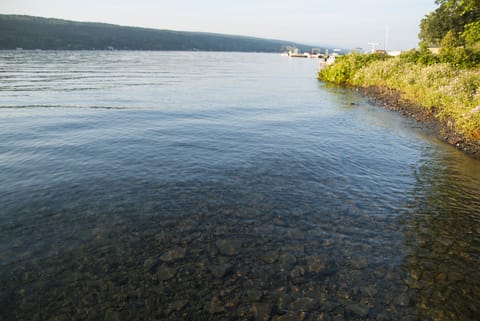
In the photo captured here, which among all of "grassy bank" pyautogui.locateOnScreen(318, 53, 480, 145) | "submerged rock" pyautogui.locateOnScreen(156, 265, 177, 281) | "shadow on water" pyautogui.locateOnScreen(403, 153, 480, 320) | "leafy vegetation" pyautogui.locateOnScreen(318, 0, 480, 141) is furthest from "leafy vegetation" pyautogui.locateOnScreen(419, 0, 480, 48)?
"submerged rock" pyautogui.locateOnScreen(156, 265, 177, 281)

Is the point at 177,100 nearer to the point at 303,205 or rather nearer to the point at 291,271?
the point at 303,205

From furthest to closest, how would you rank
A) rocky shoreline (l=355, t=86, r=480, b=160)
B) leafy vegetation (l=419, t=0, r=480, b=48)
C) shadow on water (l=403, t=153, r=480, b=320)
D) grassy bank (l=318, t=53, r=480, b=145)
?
leafy vegetation (l=419, t=0, r=480, b=48), grassy bank (l=318, t=53, r=480, b=145), rocky shoreline (l=355, t=86, r=480, b=160), shadow on water (l=403, t=153, r=480, b=320)

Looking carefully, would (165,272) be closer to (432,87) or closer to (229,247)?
(229,247)

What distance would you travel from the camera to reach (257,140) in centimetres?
2092

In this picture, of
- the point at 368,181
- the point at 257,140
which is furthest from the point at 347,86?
the point at 368,181

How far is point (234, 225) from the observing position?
1062 cm

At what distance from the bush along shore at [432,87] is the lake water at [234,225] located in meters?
2.56

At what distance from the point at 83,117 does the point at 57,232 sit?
18989mm

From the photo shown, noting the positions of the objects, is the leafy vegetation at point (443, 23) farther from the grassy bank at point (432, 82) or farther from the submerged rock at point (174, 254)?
the submerged rock at point (174, 254)

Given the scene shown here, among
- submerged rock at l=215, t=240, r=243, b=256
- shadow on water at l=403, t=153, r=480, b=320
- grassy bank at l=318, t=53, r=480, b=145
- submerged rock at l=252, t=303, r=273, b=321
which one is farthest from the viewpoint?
grassy bank at l=318, t=53, r=480, b=145

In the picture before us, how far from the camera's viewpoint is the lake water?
291 inches

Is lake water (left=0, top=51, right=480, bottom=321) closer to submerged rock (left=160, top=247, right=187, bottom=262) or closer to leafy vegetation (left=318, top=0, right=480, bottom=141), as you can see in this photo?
submerged rock (left=160, top=247, right=187, bottom=262)

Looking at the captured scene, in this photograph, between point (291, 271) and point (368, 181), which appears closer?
point (291, 271)

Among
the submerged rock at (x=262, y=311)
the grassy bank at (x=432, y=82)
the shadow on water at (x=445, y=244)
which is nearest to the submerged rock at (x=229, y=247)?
the submerged rock at (x=262, y=311)
